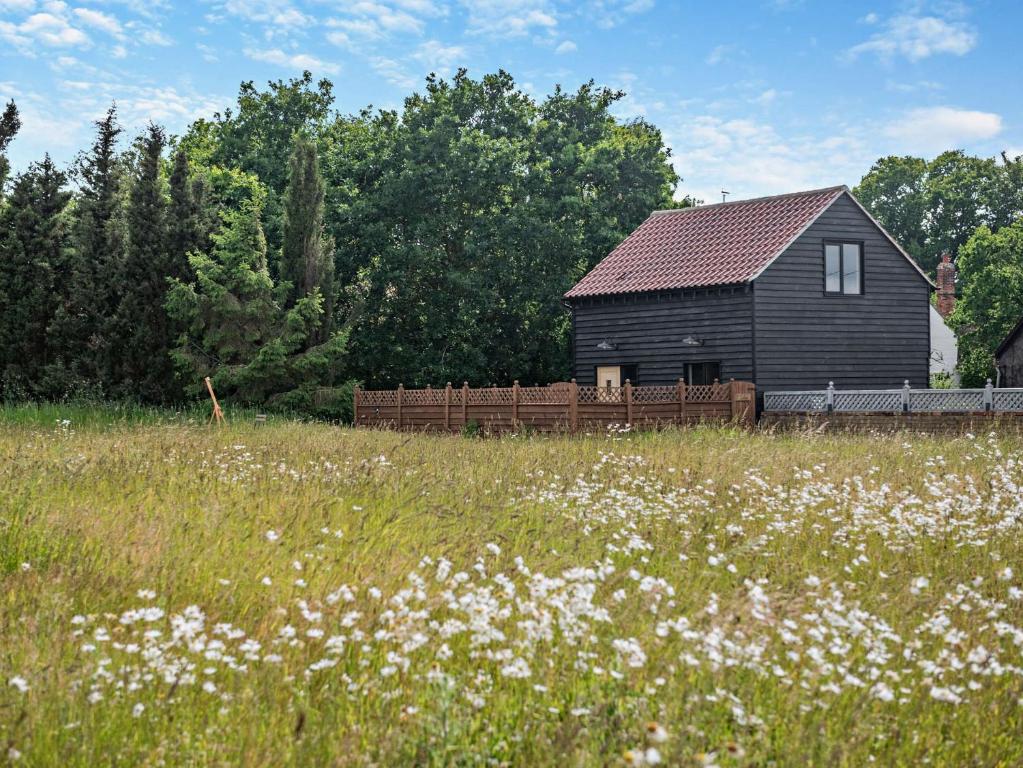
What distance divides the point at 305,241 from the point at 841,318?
55.2 ft

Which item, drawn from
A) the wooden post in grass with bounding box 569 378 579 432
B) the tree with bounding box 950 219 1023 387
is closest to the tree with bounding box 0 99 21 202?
the wooden post in grass with bounding box 569 378 579 432


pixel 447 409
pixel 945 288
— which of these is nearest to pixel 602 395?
pixel 447 409

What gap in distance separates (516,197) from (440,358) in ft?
22.8

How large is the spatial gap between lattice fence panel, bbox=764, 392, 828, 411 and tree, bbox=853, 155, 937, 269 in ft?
149

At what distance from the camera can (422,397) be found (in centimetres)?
2953

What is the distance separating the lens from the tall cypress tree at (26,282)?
32125 mm

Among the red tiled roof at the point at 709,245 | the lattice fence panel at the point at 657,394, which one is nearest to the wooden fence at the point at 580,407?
the lattice fence panel at the point at 657,394

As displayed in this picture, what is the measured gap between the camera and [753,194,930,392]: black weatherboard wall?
2953cm

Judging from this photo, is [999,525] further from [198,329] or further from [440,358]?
[440,358]

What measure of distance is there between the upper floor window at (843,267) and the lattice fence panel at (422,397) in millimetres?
12104

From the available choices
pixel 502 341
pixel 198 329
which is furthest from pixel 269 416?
pixel 502 341

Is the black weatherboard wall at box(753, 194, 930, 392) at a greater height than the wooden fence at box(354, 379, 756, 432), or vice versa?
the black weatherboard wall at box(753, 194, 930, 392)

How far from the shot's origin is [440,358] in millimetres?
37375

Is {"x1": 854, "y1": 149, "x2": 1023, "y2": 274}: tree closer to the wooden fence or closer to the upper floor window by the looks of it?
the upper floor window
